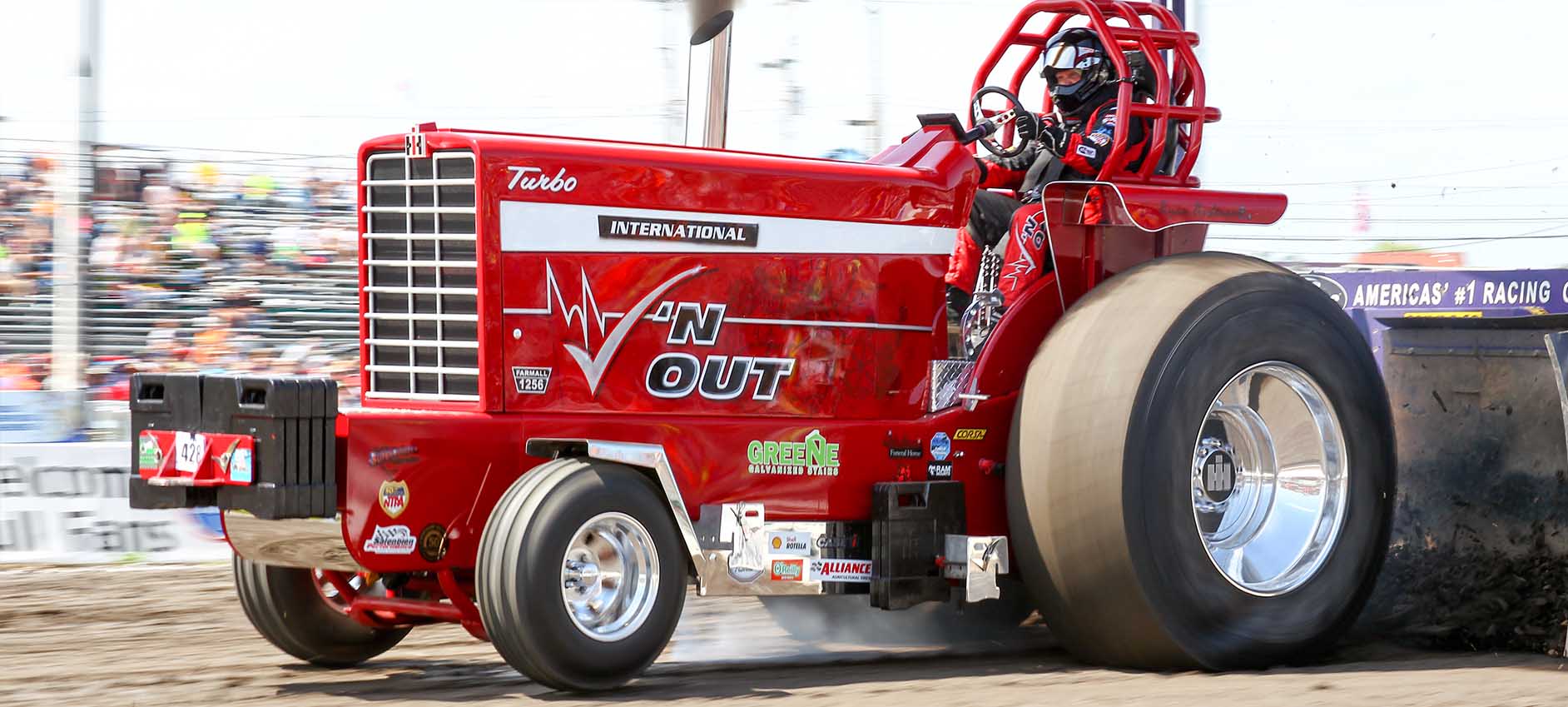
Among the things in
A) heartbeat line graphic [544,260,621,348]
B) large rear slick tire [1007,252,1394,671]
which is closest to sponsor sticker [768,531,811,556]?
large rear slick tire [1007,252,1394,671]

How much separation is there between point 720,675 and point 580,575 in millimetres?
884

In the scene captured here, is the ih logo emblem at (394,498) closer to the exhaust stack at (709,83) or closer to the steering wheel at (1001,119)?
the exhaust stack at (709,83)

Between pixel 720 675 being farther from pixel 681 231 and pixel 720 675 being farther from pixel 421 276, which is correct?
pixel 421 276

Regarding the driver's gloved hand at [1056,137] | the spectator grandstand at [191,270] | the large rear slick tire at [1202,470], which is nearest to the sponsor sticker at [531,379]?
the large rear slick tire at [1202,470]

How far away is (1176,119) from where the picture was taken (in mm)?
6730

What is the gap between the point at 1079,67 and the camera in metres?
6.70

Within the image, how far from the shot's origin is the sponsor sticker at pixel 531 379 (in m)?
5.35

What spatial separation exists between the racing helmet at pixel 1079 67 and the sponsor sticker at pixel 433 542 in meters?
3.06

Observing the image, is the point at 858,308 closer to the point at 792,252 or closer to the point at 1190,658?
the point at 792,252

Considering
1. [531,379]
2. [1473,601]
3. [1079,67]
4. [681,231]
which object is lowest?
[1473,601]

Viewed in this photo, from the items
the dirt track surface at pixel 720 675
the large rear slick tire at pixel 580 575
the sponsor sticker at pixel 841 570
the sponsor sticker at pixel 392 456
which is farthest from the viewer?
the sponsor sticker at pixel 841 570

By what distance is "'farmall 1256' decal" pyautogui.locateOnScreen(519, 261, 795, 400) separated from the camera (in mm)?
5445

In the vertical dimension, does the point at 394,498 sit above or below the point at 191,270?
below

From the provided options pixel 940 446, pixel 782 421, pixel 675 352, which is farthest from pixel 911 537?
pixel 675 352
